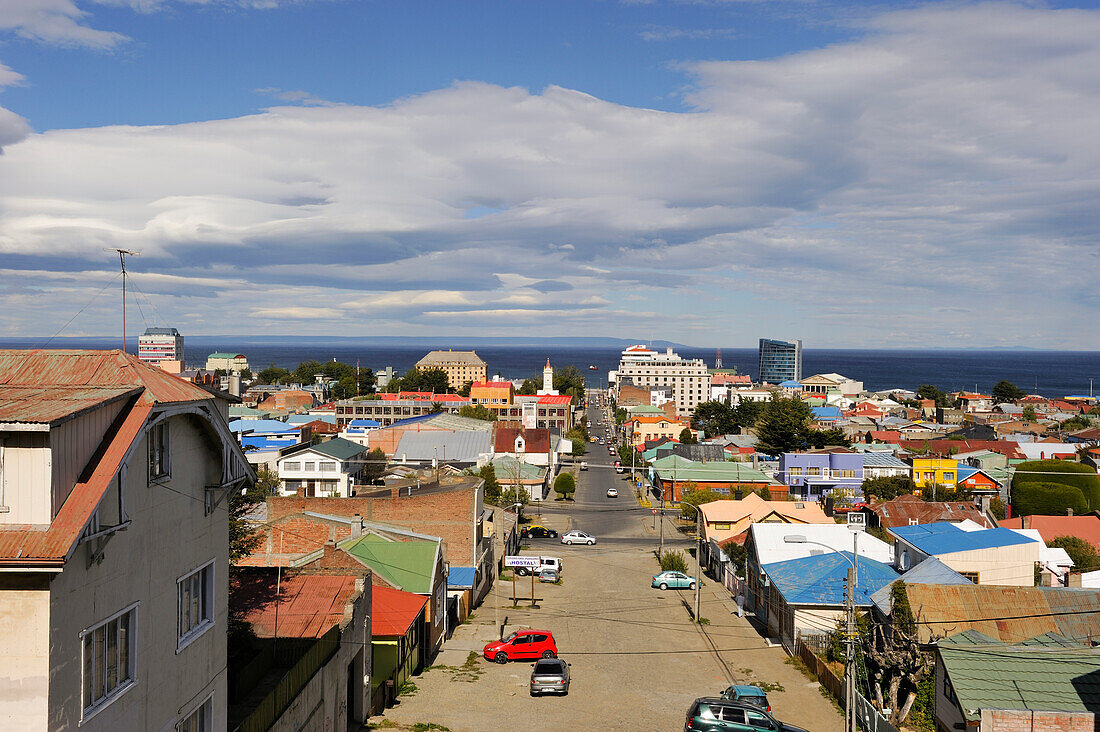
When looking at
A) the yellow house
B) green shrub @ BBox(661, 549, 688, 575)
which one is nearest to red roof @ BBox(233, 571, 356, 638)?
green shrub @ BBox(661, 549, 688, 575)

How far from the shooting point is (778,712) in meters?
24.1

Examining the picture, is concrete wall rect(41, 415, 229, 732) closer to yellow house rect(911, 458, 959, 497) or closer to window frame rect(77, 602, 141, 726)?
window frame rect(77, 602, 141, 726)

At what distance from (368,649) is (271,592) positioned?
352cm

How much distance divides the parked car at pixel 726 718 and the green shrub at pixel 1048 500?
155 feet

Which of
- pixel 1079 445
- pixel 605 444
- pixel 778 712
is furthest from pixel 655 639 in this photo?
pixel 605 444

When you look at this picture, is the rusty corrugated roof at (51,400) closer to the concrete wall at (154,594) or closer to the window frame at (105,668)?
the concrete wall at (154,594)

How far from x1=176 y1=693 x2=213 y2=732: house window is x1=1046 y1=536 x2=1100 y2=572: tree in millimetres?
41607

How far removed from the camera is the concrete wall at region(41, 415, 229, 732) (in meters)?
8.23

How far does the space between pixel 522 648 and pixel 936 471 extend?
2118 inches

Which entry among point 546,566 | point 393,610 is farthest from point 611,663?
point 546,566

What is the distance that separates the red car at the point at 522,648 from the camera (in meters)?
28.5

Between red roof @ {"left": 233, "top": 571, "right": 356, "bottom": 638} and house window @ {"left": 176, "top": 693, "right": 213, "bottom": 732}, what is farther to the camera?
red roof @ {"left": 233, "top": 571, "right": 356, "bottom": 638}

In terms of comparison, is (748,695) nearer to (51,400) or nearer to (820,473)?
(51,400)

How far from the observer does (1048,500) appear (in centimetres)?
5897
